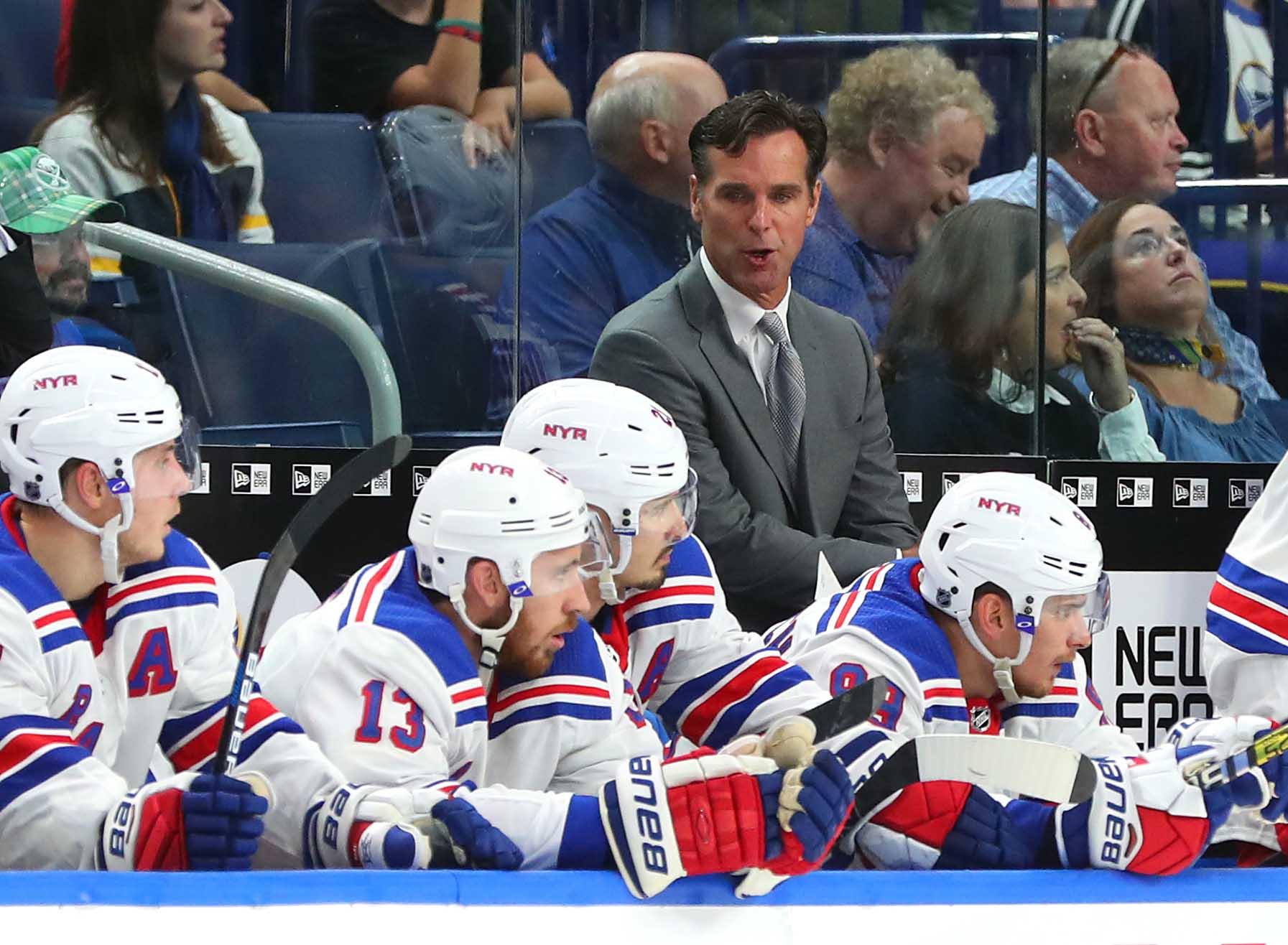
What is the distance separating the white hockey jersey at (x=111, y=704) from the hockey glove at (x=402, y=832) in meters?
0.06

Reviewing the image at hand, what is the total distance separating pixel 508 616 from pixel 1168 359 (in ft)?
7.58

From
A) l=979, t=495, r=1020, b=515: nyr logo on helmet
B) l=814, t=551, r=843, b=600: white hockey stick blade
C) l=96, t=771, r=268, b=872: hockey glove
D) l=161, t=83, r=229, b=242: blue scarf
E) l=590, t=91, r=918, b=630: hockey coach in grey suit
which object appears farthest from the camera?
l=161, t=83, r=229, b=242: blue scarf

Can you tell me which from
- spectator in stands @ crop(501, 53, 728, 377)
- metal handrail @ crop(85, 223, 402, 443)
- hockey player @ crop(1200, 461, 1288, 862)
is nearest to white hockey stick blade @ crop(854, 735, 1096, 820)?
hockey player @ crop(1200, 461, 1288, 862)

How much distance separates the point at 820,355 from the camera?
3.90 metres

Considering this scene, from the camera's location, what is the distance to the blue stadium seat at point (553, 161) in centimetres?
436

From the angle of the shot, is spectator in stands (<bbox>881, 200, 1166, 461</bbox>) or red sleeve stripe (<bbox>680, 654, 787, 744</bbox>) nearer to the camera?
red sleeve stripe (<bbox>680, 654, 787, 744</bbox>)

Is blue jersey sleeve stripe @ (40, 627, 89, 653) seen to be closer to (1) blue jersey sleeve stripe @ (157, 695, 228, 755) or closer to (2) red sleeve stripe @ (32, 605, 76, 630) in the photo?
(2) red sleeve stripe @ (32, 605, 76, 630)

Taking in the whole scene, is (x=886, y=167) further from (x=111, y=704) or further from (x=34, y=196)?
(x=111, y=704)

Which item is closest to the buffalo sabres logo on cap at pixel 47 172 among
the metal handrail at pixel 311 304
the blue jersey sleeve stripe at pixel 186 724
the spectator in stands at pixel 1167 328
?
the metal handrail at pixel 311 304

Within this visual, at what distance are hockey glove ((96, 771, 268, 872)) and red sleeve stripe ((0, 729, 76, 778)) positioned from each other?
120mm

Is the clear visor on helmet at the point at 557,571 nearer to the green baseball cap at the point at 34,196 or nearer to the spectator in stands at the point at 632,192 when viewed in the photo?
the green baseball cap at the point at 34,196

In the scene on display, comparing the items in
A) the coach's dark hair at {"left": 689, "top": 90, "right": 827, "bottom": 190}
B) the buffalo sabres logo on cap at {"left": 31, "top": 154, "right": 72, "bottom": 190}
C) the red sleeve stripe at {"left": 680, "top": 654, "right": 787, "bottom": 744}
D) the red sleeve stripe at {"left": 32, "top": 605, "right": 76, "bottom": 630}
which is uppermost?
the coach's dark hair at {"left": 689, "top": 90, "right": 827, "bottom": 190}

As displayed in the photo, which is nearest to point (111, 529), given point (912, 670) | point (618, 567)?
point (618, 567)

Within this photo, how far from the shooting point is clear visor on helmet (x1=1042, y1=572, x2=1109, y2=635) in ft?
9.95
